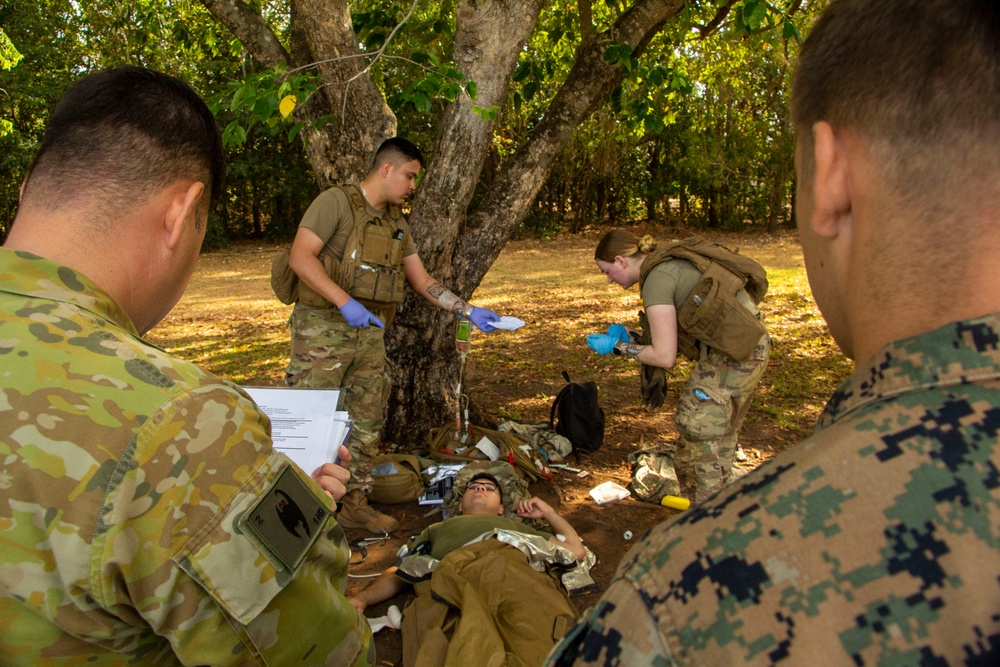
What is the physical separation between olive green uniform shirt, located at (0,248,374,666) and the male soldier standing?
8.81ft

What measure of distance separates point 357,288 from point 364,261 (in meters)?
0.16

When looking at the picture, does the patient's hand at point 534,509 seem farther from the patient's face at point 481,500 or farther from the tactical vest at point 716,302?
the tactical vest at point 716,302

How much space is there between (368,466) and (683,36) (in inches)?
184

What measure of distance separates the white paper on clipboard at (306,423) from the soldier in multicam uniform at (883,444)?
1926 mm

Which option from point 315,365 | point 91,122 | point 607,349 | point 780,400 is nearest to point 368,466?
point 315,365

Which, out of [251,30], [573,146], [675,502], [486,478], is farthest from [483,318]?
[573,146]

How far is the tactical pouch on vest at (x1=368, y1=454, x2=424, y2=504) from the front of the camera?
4.24 meters

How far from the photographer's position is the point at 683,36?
6.27 metres

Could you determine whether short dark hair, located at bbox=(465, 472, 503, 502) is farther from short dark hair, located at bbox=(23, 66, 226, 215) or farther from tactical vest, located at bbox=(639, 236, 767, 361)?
short dark hair, located at bbox=(23, 66, 226, 215)

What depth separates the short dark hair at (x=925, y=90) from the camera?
0.72 m

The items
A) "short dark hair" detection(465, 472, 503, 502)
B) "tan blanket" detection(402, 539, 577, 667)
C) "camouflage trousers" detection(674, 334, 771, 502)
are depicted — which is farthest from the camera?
"short dark hair" detection(465, 472, 503, 502)

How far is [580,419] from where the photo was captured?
192 inches

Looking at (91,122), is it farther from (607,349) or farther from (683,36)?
(683,36)

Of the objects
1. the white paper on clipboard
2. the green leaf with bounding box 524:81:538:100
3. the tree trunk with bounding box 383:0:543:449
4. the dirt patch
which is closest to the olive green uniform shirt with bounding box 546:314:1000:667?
the white paper on clipboard
